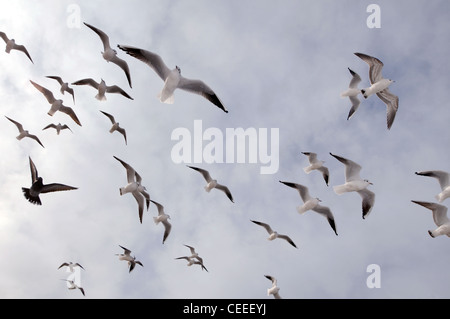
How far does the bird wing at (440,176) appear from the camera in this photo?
18928 mm

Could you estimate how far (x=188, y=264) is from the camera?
28.0m

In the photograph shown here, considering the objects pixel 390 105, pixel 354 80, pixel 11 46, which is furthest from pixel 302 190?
pixel 11 46

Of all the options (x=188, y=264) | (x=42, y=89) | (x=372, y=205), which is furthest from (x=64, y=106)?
(x=372, y=205)

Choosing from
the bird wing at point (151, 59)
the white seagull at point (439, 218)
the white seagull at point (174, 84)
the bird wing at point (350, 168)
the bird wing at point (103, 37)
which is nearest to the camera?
the bird wing at point (151, 59)

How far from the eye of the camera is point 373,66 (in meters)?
18.5

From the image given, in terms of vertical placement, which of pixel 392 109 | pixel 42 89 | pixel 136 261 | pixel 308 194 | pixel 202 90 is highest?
pixel 42 89

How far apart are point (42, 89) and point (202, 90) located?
1101cm

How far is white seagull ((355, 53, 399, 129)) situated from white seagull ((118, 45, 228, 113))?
21.7 ft

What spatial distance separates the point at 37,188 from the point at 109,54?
658 cm

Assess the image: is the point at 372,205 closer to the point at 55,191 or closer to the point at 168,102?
the point at 168,102

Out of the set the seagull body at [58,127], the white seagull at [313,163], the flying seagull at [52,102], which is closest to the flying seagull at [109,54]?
the flying seagull at [52,102]

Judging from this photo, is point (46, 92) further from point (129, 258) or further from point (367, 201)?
point (367, 201)

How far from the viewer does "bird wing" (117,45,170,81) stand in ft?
46.1

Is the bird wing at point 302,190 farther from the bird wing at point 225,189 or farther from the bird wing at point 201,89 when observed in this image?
the bird wing at point 201,89
